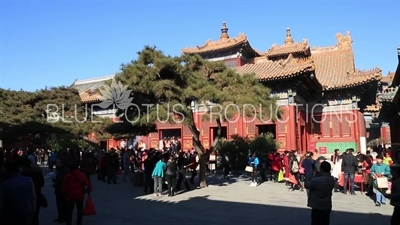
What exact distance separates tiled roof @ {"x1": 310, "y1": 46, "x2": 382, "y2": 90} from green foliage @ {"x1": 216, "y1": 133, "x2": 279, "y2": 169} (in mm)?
5808

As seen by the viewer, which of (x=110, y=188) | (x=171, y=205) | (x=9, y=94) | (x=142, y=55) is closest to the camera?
(x=171, y=205)

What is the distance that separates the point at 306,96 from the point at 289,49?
27.9ft

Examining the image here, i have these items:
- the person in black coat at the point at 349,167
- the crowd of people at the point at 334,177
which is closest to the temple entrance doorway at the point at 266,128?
the crowd of people at the point at 334,177

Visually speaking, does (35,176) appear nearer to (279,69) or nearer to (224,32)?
(279,69)

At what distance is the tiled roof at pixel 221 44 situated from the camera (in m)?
30.0

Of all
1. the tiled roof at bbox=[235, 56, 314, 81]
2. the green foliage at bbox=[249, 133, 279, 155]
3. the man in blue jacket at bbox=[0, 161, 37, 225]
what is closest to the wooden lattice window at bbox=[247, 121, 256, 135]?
the green foliage at bbox=[249, 133, 279, 155]

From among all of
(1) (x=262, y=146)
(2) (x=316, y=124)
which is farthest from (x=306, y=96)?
(1) (x=262, y=146)

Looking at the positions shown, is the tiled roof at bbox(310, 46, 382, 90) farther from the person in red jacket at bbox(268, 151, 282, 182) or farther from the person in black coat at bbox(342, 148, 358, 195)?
the person in black coat at bbox(342, 148, 358, 195)

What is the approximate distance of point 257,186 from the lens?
1428 centimetres

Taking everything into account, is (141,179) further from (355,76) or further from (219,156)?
(355,76)

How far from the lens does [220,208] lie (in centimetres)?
956

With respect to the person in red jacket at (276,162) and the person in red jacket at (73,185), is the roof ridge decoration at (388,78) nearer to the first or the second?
the person in red jacket at (276,162)

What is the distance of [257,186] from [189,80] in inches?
201

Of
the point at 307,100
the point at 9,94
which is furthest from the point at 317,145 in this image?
the point at 9,94
